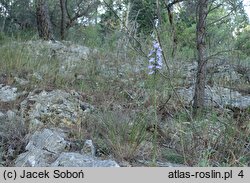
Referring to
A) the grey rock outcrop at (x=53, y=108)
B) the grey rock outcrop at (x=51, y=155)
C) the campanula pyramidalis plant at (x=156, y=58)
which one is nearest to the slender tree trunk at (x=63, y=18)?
the grey rock outcrop at (x=53, y=108)

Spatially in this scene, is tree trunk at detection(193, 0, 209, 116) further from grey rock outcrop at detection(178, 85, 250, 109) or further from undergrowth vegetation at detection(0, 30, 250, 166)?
grey rock outcrop at detection(178, 85, 250, 109)

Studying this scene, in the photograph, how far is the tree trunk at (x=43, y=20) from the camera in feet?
27.9

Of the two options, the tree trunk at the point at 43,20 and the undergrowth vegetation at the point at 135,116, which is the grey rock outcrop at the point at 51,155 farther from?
the tree trunk at the point at 43,20

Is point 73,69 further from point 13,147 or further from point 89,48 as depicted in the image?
point 13,147

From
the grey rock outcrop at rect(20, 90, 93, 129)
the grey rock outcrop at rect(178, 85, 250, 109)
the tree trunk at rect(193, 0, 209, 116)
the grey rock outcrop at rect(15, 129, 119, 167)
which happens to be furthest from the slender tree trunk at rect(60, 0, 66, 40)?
the grey rock outcrop at rect(15, 129, 119, 167)

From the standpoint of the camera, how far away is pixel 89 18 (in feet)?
41.1

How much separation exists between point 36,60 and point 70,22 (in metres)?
5.72

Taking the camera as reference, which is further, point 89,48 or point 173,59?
point 89,48

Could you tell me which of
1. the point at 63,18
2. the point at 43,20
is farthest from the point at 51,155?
the point at 63,18

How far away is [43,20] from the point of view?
28.3 ft

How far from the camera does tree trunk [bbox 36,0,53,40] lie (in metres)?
8.51

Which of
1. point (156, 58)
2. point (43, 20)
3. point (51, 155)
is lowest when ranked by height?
point (51, 155)

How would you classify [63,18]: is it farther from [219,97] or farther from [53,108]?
[53,108]
